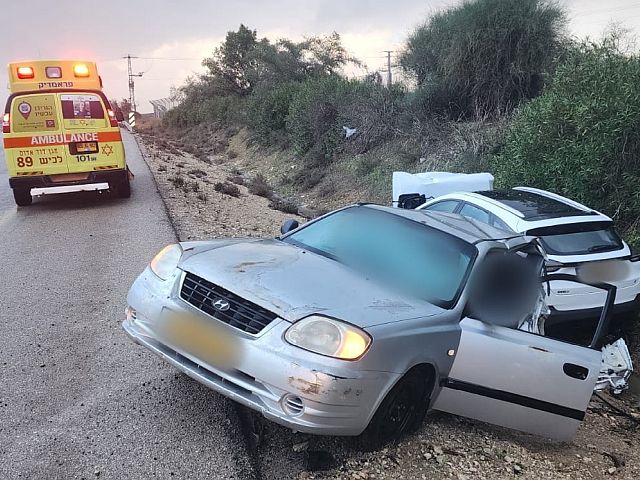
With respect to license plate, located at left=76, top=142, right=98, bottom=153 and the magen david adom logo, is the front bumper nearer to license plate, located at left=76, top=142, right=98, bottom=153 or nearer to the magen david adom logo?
license plate, located at left=76, top=142, right=98, bottom=153

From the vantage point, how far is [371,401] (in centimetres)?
303

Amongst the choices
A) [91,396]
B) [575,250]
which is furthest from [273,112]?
[91,396]

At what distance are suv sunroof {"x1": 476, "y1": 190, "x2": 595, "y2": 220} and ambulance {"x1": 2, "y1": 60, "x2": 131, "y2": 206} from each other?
7.47 meters

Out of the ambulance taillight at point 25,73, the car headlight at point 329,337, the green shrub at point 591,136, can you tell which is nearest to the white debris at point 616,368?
the car headlight at point 329,337

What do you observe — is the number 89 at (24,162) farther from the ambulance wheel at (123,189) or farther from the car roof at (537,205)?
the car roof at (537,205)

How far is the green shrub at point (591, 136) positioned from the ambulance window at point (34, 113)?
8.64 metres

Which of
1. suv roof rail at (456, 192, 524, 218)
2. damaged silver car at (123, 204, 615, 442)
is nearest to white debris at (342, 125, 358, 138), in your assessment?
suv roof rail at (456, 192, 524, 218)

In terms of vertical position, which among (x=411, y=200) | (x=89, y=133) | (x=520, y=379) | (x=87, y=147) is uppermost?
(x=89, y=133)

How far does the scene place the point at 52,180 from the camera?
10914mm

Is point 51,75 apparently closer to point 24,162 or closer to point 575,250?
point 24,162

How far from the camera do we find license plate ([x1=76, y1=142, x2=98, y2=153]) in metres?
10.9

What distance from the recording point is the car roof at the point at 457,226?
4.26 m

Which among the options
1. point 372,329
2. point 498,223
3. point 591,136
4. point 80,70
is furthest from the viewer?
point 80,70

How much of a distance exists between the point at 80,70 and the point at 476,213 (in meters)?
8.44
